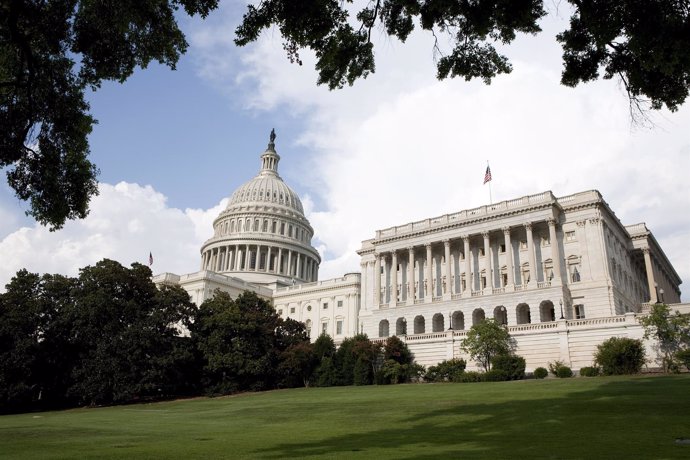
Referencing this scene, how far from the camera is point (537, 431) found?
18.8 meters

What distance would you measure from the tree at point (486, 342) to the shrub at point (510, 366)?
372cm

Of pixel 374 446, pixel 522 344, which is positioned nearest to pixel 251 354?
pixel 522 344

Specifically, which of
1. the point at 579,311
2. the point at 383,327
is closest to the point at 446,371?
the point at 579,311

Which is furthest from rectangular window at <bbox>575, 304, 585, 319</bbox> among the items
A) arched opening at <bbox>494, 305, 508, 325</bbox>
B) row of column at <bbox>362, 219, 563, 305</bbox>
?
arched opening at <bbox>494, 305, 508, 325</bbox>

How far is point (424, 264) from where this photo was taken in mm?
85812

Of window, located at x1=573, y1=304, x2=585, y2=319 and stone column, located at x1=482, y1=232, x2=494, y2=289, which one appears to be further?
stone column, located at x1=482, y1=232, x2=494, y2=289

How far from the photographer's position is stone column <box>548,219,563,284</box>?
7119 centimetres

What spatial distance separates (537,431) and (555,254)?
56878 millimetres

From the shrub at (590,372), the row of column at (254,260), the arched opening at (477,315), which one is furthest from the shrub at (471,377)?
the row of column at (254,260)

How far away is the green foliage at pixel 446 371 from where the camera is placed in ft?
173

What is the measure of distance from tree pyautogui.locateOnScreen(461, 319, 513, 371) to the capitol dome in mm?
76558

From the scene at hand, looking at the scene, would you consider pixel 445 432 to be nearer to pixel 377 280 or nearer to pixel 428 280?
pixel 428 280

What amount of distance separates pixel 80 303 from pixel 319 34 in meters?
52.6

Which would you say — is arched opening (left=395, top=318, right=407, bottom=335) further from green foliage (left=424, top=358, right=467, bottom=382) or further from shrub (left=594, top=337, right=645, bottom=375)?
shrub (left=594, top=337, right=645, bottom=375)
